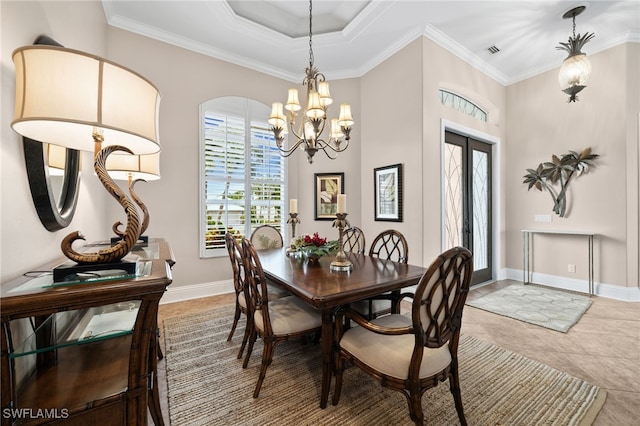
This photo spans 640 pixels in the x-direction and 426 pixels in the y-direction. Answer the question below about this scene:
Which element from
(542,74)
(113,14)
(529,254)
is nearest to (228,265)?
(113,14)

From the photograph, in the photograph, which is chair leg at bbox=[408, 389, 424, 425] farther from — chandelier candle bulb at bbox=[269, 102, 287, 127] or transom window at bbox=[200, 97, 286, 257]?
transom window at bbox=[200, 97, 286, 257]

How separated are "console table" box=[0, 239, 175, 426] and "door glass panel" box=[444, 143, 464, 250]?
3.63m

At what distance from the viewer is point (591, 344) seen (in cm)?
234

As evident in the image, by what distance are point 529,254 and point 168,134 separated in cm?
589

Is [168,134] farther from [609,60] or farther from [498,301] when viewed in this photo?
[609,60]

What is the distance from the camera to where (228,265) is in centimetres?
383

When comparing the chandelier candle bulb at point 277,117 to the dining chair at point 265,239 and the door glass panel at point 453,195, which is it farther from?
the door glass panel at point 453,195

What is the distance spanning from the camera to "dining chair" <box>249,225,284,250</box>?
10.0 ft

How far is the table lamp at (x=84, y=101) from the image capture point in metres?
0.87

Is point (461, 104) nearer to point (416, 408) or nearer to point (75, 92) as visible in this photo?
point (416, 408)

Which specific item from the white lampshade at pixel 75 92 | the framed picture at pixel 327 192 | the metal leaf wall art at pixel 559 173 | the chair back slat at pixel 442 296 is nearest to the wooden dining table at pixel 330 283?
the chair back slat at pixel 442 296

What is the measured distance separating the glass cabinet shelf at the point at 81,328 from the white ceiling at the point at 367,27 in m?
3.36

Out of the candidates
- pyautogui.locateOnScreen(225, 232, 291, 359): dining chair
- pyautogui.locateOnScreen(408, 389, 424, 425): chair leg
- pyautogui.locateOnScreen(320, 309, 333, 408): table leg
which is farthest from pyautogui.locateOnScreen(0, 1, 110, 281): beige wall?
pyautogui.locateOnScreen(408, 389, 424, 425): chair leg

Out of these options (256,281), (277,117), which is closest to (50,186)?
(256,281)
